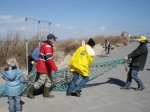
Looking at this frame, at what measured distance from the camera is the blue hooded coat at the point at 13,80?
3.77m

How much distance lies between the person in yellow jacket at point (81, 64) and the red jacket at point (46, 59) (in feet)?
2.36

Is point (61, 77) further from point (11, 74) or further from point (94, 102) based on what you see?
point (11, 74)

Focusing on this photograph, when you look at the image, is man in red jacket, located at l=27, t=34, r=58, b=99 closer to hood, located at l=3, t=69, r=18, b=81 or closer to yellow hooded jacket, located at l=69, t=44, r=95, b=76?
yellow hooded jacket, located at l=69, t=44, r=95, b=76

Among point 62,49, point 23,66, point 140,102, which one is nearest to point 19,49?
point 23,66

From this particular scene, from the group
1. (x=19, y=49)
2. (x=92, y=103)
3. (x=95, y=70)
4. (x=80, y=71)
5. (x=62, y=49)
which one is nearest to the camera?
(x=92, y=103)

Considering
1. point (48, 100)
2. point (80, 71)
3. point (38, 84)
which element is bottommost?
point (48, 100)

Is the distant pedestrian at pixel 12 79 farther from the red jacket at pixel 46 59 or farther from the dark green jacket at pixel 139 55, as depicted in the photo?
the dark green jacket at pixel 139 55

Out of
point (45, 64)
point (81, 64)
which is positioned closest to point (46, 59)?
point (45, 64)

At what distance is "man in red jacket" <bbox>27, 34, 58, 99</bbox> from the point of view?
4734 millimetres

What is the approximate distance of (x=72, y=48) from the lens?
22.6 m

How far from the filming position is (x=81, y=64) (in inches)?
201

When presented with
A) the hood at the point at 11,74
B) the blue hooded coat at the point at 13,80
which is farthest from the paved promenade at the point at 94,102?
the hood at the point at 11,74

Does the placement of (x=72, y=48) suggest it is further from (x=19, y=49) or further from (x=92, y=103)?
(x=92, y=103)

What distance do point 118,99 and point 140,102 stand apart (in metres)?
0.58
